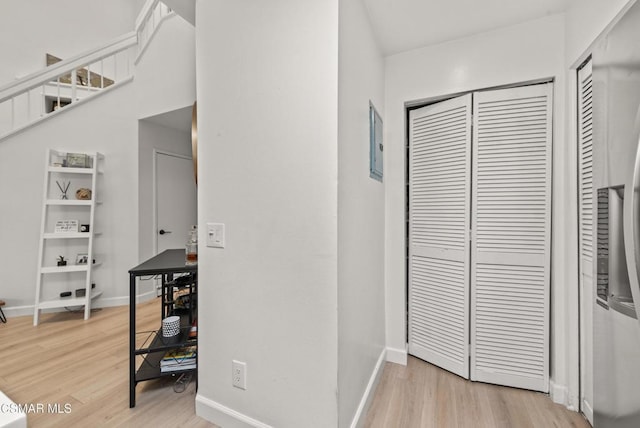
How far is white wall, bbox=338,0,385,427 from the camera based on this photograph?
4.02 feet

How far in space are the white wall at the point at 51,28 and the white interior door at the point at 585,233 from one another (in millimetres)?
5864

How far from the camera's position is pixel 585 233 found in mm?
1543

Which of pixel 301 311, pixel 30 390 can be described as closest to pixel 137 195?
pixel 30 390

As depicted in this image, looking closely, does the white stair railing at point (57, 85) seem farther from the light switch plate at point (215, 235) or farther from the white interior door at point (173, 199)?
the light switch plate at point (215, 235)

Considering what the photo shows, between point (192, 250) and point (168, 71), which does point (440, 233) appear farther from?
point (168, 71)

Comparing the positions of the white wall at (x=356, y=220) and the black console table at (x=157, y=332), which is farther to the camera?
the black console table at (x=157, y=332)

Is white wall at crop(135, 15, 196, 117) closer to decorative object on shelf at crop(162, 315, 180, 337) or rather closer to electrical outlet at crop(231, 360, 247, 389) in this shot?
decorative object on shelf at crop(162, 315, 180, 337)

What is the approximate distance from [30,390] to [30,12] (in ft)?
15.4

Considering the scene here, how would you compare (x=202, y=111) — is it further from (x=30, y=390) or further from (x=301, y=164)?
(x=30, y=390)

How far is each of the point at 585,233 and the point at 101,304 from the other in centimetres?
454

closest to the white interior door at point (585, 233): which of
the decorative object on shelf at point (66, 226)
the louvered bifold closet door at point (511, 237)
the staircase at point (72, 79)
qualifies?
the louvered bifold closet door at point (511, 237)

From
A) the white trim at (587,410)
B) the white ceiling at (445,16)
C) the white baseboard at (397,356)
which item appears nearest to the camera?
the white trim at (587,410)

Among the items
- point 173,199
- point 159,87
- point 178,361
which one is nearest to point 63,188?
point 173,199

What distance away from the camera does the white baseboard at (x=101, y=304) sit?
2.91 metres
